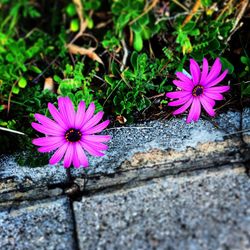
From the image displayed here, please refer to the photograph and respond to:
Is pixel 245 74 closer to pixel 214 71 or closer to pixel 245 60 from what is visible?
pixel 245 60

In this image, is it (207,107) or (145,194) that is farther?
(207,107)

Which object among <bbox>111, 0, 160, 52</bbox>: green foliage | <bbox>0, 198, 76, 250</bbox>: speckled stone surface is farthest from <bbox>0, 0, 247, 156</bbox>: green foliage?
<bbox>0, 198, 76, 250</bbox>: speckled stone surface

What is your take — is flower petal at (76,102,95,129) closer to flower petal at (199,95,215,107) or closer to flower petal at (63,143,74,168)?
flower petal at (63,143,74,168)

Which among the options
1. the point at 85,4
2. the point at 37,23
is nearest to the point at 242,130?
the point at 85,4

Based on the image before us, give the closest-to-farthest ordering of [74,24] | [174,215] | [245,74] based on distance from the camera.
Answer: [174,215]
[74,24]
[245,74]

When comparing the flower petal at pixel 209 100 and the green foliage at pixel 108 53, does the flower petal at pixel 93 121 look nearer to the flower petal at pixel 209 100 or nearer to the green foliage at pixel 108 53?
the green foliage at pixel 108 53

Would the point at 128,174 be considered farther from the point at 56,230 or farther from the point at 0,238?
the point at 0,238

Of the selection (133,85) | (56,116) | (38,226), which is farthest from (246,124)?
(38,226)
